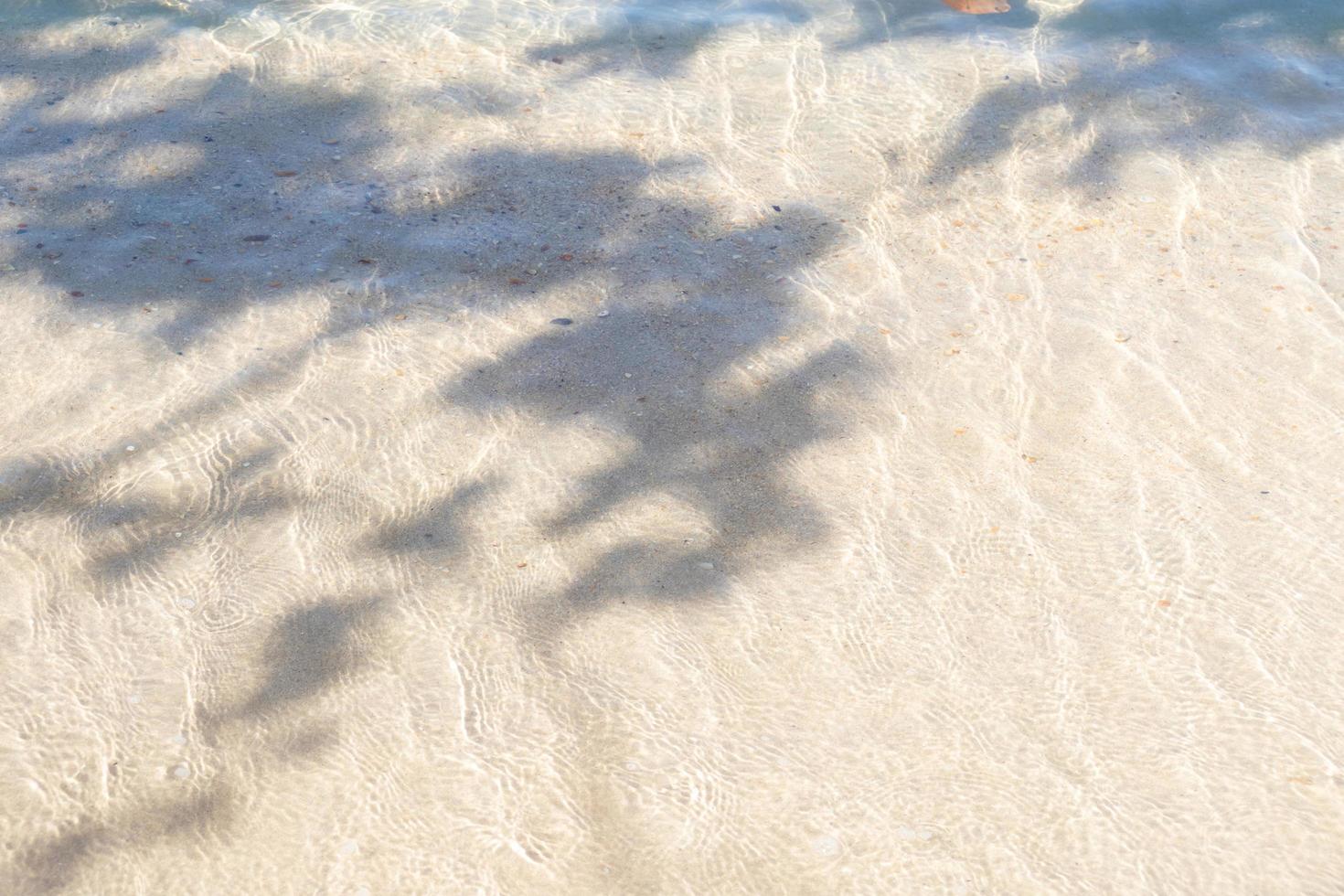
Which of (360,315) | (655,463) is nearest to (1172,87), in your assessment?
(655,463)

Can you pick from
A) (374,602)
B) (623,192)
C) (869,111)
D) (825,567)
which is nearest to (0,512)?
(374,602)

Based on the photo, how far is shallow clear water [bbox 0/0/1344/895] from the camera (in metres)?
1.90

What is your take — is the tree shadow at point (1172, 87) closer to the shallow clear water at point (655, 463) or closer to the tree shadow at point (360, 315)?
the shallow clear water at point (655, 463)

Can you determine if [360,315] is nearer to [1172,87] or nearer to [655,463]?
[655,463]

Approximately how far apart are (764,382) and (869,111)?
1.51 meters

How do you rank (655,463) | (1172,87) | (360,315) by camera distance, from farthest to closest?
1. (1172,87)
2. (360,315)
3. (655,463)

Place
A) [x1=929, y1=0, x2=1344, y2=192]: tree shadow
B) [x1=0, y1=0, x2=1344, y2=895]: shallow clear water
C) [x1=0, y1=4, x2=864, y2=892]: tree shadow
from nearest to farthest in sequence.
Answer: [x1=0, y1=0, x2=1344, y2=895]: shallow clear water
[x1=0, y1=4, x2=864, y2=892]: tree shadow
[x1=929, y1=0, x2=1344, y2=192]: tree shadow

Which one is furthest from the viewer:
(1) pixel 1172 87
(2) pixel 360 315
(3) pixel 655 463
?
(1) pixel 1172 87

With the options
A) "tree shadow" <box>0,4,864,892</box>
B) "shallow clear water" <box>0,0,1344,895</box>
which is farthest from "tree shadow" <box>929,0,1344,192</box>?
"tree shadow" <box>0,4,864,892</box>

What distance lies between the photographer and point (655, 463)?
259 centimetres

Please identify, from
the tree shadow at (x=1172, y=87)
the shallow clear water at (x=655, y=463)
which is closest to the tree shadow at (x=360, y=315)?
the shallow clear water at (x=655, y=463)

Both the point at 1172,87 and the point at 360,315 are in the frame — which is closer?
the point at 360,315

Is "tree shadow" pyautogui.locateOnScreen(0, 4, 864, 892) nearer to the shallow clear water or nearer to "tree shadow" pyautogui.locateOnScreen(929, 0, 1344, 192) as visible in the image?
the shallow clear water

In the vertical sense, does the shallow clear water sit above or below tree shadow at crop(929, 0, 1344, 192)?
below
